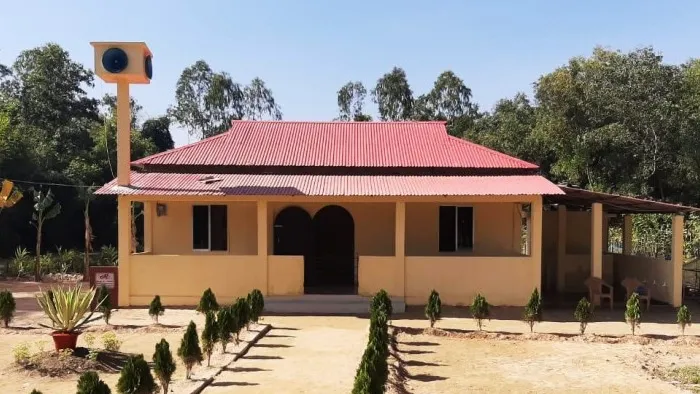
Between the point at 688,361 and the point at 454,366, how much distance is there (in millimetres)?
3807

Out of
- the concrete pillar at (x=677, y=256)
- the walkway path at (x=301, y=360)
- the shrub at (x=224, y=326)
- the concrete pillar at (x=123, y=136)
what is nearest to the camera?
the walkway path at (x=301, y=360)

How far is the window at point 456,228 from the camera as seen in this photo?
15.6 meters

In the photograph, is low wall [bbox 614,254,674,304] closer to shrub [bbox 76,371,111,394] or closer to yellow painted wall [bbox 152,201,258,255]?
yellow painted wall [bbox 152,201,258,255]

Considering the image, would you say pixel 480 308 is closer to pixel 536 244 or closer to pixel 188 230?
pixel 536 244

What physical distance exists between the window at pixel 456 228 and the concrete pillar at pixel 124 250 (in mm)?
7556

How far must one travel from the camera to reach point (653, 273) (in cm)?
1560

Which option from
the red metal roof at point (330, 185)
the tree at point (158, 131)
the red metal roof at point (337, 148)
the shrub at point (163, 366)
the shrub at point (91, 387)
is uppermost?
the tree at point (158, 131)

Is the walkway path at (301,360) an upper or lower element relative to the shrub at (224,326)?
lower

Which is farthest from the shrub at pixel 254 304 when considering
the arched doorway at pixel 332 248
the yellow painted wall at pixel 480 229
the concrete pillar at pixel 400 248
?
the yellow painted wall at pixel 480 229

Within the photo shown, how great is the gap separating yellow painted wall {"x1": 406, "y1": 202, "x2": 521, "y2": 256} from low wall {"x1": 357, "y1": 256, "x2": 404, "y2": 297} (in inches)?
68.1

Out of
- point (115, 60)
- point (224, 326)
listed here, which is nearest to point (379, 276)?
point (224, 326)

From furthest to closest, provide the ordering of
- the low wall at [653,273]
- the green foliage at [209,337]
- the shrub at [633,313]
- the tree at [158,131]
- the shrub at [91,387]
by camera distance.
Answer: the tree at [158,131]
the low wall at [653,273]
the shrub at [633,313]
the green foliage at [209,337]
the shrub at [91,387]

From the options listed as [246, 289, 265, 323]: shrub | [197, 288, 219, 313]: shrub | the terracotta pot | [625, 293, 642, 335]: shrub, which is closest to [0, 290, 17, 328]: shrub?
[197, 288, 219, 313]: shrub

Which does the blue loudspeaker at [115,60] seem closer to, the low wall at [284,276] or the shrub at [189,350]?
the low wall at [284,276]
